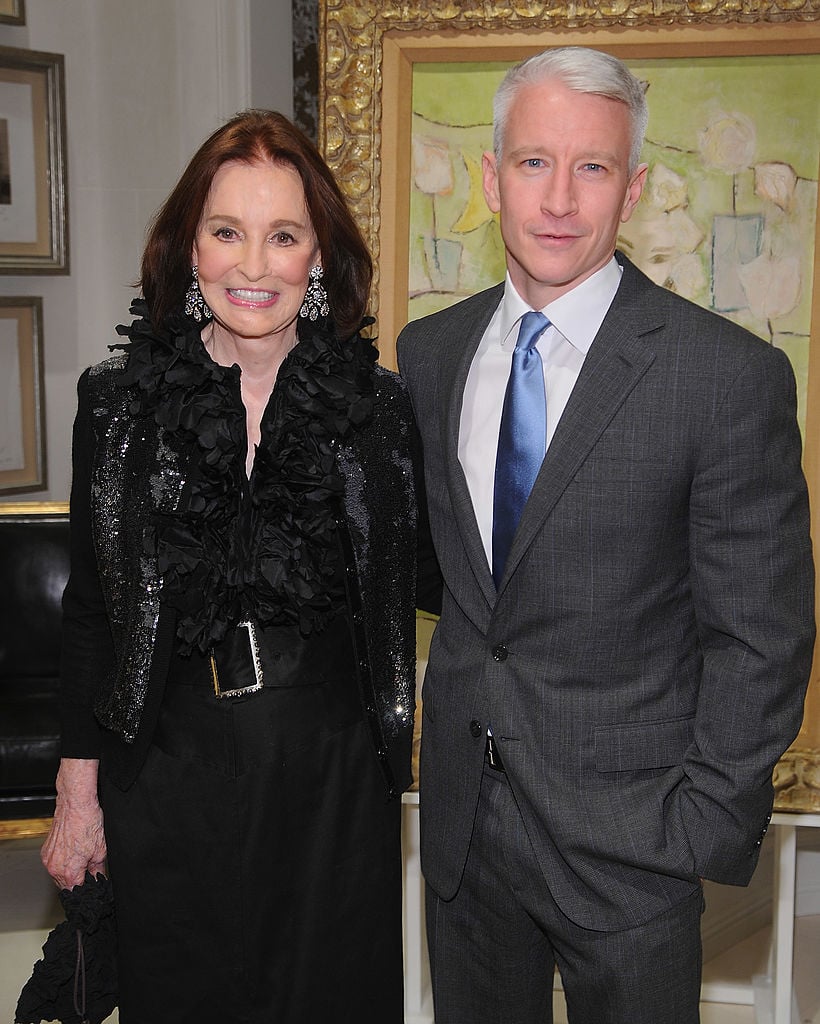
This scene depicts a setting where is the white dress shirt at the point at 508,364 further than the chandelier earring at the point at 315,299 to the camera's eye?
No

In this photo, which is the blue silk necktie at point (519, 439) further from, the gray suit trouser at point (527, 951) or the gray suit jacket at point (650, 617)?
the gray suit trouser at point (527, 951)

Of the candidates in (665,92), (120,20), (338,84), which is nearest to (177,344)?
(338,84)

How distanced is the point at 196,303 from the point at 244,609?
50 centimetres

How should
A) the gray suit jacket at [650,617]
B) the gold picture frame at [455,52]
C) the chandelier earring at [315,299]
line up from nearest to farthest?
1. the gray suit jacket at [650,617]
2. the chandelier earring at [315,299]
3. the gold picture frame at [455,52]

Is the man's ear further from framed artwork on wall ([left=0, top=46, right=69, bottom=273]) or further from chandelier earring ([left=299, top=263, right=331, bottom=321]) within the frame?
framed artwork on wall ([left=0, top=46, right=69, bottom=273])

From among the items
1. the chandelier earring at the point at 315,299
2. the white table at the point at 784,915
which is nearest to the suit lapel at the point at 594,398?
the chandelier earring at the point at 315,299

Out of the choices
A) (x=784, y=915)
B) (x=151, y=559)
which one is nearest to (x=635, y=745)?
(x=151, y=559)

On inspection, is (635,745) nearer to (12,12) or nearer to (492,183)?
(492,183)

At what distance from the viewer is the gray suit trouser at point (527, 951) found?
1764 mm

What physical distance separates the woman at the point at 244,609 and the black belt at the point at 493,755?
22 cm

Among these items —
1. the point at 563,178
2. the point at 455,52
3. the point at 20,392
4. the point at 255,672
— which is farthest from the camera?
the point at 20,392

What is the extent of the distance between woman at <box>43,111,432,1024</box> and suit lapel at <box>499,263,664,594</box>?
1.21ft

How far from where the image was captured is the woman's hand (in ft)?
6.72

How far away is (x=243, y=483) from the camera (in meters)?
1.93
